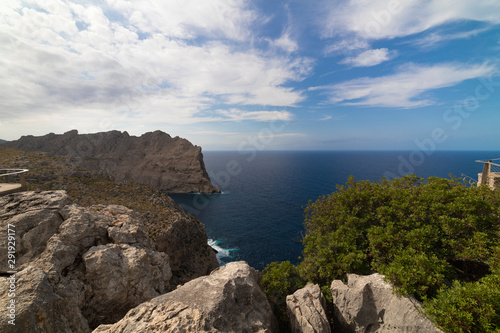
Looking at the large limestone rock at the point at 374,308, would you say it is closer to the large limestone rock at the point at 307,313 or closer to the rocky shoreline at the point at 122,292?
the rocky shoreline at the point at 122,292

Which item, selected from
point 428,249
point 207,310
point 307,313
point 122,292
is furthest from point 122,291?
point 428,249

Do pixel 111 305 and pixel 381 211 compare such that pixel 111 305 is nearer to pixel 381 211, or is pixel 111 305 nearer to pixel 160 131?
pixel 381 211

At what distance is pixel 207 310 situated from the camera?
8.27 metres

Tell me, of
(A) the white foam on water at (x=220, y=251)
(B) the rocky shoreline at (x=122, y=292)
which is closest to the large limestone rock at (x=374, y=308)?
(B) the rocky shoreline at (x=122, y=292)

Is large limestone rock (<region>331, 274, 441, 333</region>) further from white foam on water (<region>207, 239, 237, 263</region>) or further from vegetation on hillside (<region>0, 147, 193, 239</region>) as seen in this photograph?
white foam on water (<region>207, 239, 237, 263</region>)

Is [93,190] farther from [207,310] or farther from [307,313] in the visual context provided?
[307,313]

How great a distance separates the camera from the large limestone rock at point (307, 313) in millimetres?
10266

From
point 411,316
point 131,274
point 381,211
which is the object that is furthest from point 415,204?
point 131,274

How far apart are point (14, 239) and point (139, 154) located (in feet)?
497

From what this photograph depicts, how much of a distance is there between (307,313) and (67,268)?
1309cm

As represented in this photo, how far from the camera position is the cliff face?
4889 inches

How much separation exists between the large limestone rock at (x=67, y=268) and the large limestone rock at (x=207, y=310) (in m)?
2.60

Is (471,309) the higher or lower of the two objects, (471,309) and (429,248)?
the lower

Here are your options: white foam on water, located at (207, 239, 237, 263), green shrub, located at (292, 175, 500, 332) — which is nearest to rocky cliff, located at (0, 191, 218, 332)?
green shrub, located at (292, 175, 500, 332)
